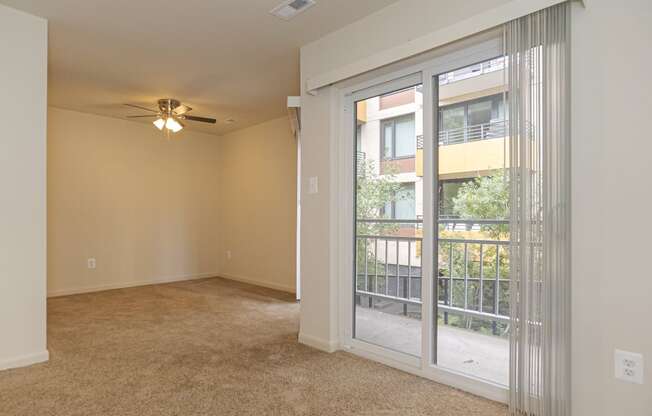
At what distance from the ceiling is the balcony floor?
2.18 m

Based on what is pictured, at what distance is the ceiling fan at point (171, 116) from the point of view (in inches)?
173

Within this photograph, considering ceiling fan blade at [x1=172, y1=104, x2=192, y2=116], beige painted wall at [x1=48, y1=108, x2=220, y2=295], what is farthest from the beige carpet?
ceiling fan blade at [x1=172, y1=104, x2=192, y2=116]

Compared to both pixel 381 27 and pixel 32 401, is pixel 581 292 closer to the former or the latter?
pixel 381 27

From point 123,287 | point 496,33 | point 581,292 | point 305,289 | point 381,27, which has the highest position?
point 381,27

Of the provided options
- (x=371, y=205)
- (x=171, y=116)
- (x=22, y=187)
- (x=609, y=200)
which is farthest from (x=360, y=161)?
(x=171, y=116)

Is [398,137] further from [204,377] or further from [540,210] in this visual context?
[204,377]

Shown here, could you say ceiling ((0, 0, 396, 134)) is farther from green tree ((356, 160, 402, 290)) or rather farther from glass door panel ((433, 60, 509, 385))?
green tree ((356, 160, 402, 290))

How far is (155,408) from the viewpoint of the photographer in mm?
2117

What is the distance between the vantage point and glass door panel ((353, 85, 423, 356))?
271cm

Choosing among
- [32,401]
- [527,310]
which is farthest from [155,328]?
[527,310]

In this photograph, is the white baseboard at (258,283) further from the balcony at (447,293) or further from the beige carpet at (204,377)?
the balcony at (447,293)

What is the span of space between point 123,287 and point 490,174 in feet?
17.3

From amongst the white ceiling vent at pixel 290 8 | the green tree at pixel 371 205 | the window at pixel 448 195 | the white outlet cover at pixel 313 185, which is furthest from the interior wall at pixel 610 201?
the white outlet cover at pixel 313 185

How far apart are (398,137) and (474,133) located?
1.88ft
